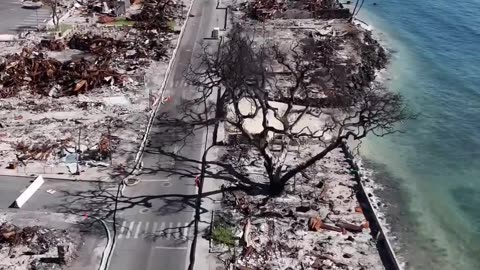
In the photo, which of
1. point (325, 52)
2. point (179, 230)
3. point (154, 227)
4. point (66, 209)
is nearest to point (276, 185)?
point (179, 230)

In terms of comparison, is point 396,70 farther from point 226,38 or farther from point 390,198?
point 390,198

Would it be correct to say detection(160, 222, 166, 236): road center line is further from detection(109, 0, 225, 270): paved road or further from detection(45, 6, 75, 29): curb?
detection(45, 6, 75, 29): curb

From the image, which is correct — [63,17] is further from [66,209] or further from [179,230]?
[179,230]

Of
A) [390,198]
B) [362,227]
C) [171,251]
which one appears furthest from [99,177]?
[390,198]

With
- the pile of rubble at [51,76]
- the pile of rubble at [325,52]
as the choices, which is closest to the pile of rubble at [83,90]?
the pile of rubble at [51,76]

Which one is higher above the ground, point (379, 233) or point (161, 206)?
point (379, 233)

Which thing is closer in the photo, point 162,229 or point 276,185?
point 162,229
